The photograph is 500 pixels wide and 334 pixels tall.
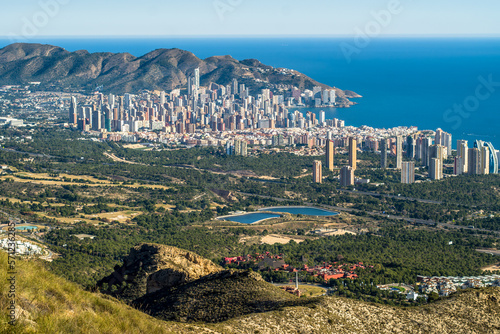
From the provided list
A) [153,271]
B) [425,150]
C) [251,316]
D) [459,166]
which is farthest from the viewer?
[425,150]

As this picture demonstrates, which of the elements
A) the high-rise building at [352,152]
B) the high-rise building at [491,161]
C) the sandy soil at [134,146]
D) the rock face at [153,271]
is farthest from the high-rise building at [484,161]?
the rock face at [153,271]

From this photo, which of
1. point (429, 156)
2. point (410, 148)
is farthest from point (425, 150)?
point (429, 156)

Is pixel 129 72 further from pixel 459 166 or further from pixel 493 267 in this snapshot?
pixel 493 267

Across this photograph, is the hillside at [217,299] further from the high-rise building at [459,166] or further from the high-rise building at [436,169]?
the high-rise building at [459,166]

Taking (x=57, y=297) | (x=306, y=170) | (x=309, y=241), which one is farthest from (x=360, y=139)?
(x=57, y=297)

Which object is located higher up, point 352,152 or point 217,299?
point 352,152
